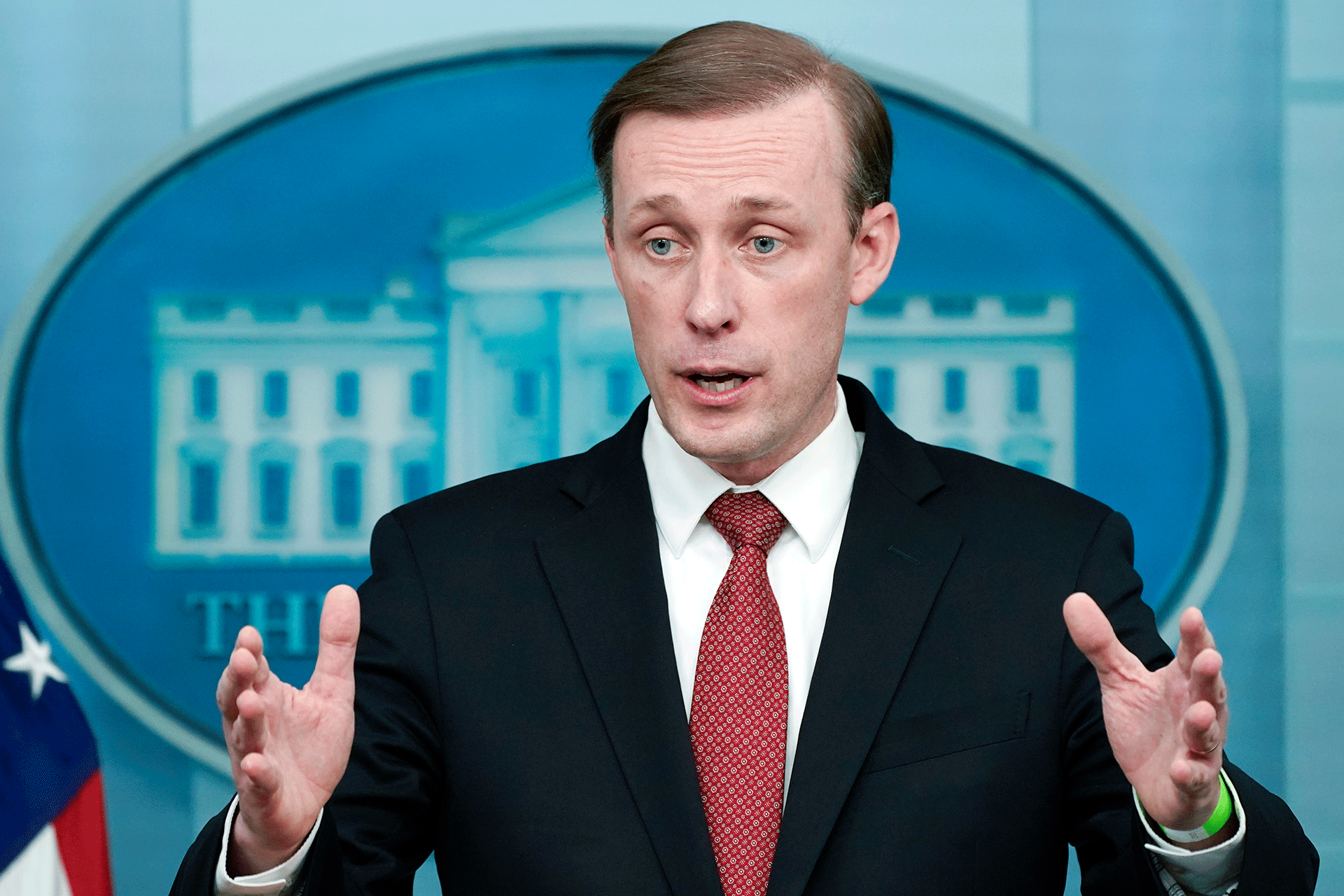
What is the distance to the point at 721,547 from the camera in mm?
1562

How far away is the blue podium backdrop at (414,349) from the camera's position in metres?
2.41

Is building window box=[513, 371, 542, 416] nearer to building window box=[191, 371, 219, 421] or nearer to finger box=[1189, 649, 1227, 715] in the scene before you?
building window box=[191, 371, 219, 421]

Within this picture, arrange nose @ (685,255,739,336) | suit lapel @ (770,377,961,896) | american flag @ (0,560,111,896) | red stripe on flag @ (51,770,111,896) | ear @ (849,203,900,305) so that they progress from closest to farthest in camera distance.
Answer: suit lapel @ (770,377,961,896) → nose @ (685,255,739,336) → ear @ (849,203,900,305) → american flag @ (0,560,111,896) → red stripe on flag @ (51,770,111,896)

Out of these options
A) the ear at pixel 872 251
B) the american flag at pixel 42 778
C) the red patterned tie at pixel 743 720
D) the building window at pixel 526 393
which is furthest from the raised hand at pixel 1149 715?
the american flag at pixel 42 778

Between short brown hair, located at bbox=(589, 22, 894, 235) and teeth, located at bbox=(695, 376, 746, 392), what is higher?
short brown hair, located at bbox=(589, 22, 894, 235)

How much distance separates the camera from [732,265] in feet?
4.92

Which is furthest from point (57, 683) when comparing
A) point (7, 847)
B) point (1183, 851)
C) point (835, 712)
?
point (1183, 851)

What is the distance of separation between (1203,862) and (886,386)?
1380 mm

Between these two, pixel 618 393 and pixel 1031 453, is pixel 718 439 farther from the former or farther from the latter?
pixel 1031 453

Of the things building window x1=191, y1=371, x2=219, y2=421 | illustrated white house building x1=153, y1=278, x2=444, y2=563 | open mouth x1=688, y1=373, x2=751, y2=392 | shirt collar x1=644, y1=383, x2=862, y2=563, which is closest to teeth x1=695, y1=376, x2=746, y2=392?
open mouth x1=688, y1=373, x2=751, y2=392

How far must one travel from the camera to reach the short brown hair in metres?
1.53

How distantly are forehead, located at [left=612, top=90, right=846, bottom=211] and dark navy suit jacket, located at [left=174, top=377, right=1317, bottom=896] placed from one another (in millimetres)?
369

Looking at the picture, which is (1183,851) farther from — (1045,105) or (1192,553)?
(1045,105)

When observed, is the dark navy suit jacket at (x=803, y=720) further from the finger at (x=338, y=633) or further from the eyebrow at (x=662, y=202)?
the eyebrow at (x=662, y=202)
